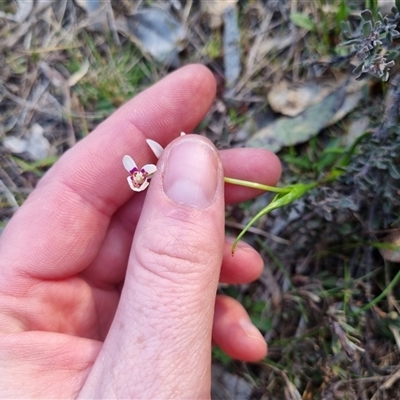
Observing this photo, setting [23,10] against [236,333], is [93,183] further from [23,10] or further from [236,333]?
[23,10]

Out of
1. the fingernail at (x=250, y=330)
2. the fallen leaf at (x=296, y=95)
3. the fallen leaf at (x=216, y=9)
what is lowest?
the fingernail at (x=250, y=330)

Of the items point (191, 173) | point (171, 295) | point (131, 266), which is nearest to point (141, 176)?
point (191, 173)

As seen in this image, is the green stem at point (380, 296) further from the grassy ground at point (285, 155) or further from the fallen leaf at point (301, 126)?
the fallen leaf at point (301, 126)

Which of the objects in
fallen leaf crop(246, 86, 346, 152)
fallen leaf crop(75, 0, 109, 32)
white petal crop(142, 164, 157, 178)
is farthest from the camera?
fallen leaf crop(75, 0, 109, 32)

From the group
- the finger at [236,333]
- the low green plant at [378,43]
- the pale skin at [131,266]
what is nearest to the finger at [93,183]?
the pale skin at [131,266]

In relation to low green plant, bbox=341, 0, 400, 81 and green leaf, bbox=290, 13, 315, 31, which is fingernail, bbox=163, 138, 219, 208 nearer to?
low green plant, bbox=341, 0, 400, 81

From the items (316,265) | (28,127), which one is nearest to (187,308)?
(316,265)

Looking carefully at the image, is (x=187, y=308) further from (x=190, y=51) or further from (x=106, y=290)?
(x=190, y=51)

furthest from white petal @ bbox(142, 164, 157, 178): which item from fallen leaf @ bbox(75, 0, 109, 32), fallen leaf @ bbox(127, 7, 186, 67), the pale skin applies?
fallen leaf @ bbox(75, 0, 109, 32)
